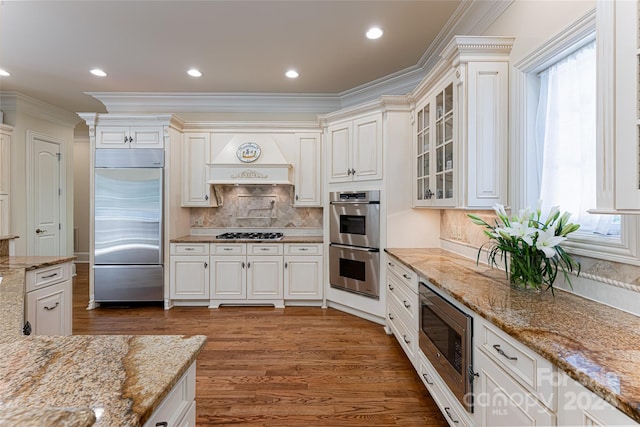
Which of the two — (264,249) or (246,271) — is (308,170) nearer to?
(264,249)

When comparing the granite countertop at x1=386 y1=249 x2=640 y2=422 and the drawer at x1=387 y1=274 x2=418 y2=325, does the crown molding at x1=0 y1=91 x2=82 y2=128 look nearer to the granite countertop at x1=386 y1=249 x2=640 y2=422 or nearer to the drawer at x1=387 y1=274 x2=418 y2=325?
the drawer at x1=387 y1=274 x2=418 y2=325

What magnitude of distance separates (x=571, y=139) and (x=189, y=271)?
4.04 meters

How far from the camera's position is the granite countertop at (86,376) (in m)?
0.62

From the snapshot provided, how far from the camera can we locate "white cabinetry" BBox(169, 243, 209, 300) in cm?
394

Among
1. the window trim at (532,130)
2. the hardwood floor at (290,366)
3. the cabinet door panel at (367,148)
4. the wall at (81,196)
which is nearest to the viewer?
the window trim at (532,130)

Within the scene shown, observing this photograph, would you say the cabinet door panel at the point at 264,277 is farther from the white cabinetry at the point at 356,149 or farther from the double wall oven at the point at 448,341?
the double wall oven at the point at 448,341

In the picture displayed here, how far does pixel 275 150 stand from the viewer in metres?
4.16

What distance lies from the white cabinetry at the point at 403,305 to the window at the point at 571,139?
3.49 ft

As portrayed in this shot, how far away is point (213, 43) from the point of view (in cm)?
304

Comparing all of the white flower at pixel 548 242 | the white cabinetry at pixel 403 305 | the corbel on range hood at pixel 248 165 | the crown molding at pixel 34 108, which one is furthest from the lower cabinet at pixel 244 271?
the crown molding at pixel 34 108

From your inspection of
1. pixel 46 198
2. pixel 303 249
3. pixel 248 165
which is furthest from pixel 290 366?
pixel 46 198

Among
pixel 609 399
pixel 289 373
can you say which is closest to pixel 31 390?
pixel 609 399

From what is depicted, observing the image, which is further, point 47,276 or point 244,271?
point 244,271

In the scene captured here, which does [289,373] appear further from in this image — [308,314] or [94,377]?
[94,377]
